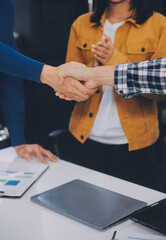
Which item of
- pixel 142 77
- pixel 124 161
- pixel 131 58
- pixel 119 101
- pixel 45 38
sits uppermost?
pixel 45 38

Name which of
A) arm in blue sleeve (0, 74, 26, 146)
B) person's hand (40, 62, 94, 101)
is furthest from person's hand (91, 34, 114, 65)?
arm in blue sleeve (0, 74, 26, 146)

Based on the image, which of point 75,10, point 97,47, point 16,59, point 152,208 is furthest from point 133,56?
point 75,10

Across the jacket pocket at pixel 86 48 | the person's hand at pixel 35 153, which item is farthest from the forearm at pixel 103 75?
the person's hand at pixel 35 153

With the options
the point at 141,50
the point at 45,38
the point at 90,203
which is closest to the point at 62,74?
the point at 141,50

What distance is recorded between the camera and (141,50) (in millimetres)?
1718

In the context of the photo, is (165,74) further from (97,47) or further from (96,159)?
(96,159)

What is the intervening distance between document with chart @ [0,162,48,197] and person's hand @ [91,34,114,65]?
69cm

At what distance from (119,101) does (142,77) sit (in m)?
0.38

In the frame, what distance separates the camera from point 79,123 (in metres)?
1.84

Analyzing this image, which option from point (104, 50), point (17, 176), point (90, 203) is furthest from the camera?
point (104, 50)

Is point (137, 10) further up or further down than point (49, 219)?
further up

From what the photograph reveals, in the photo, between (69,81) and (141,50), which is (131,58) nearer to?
(141,50)

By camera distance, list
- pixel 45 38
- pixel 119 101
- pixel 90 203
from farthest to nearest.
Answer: pixel 45 38 → pixel 119 101 → pixel 90 203

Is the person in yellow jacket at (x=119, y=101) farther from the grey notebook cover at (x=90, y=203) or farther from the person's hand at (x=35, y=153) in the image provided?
the grey notebook cover at (x=90, y=203)
